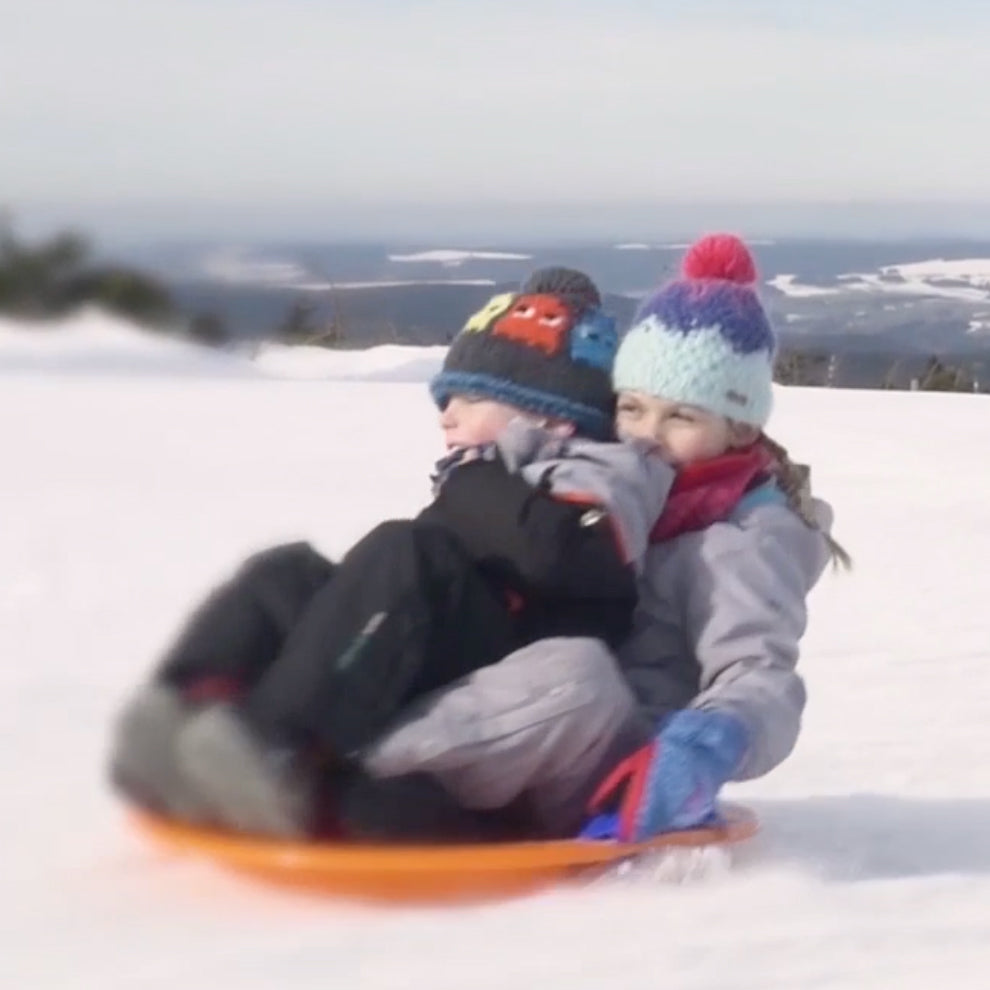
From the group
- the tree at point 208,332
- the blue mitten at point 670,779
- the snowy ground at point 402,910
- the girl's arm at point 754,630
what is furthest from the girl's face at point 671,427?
the tree at point 208,332

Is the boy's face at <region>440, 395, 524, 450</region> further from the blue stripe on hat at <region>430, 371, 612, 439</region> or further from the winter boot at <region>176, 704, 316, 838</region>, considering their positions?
the winter boot at <region>176, 704, 316, 838</region>

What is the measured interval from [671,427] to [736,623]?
251 mm

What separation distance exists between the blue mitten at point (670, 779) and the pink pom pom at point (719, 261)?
598mm

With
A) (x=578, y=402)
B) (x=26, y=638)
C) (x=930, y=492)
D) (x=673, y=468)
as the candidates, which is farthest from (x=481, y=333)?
(x=930, y=492)

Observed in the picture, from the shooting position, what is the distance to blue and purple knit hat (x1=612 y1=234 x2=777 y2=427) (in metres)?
2.04

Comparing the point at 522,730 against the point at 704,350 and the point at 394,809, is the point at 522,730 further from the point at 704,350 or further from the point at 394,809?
the point at 704,350

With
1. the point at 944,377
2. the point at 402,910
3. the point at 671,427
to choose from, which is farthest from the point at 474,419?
the point at 944,377

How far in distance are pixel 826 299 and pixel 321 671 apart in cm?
213

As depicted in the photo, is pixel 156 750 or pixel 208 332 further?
pixel 208 332

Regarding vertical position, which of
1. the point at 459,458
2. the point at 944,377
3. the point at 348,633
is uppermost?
A: the point at 459,458

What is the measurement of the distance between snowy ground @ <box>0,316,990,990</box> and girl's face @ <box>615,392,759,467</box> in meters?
0.46

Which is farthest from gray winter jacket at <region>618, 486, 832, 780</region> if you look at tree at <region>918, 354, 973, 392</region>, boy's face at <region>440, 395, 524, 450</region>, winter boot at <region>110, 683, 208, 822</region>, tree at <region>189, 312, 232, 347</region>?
tree at <region>918, 354, 973, 392</region>

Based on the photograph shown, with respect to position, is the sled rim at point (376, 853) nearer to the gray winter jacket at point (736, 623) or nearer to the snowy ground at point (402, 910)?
the snowy ground at point (402, 910)

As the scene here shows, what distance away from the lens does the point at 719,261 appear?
86.7 inches
